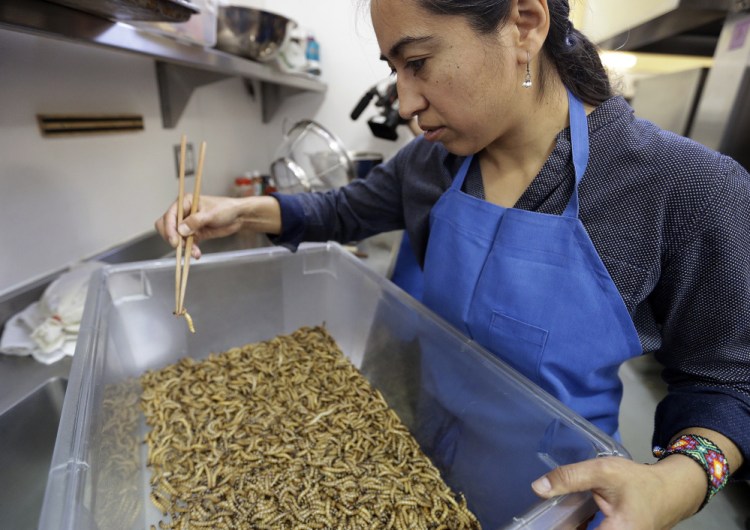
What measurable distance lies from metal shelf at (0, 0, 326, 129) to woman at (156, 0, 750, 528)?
2.17 feet

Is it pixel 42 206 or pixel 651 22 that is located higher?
pixel 651 22

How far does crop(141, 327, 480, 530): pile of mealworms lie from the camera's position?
2.87 feet

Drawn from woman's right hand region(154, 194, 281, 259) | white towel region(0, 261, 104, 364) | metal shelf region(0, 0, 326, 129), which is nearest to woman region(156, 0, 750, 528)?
woman's right hand region(154, 194, 281, 259)

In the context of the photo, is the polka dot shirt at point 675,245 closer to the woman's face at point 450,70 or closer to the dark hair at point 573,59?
the dark hair at point 573,59

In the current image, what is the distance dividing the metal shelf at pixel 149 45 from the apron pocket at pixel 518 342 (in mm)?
1084

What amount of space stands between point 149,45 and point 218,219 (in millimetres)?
479

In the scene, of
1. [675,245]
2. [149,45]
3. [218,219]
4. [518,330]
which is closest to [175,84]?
[149,45]

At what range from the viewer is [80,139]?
50.3 inches

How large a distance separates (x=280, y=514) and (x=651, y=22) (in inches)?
78.4

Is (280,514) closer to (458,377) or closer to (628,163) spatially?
(458,377)

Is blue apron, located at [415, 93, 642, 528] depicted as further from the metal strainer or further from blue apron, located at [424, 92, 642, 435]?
the metal strainer

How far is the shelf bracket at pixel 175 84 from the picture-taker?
1627 mm

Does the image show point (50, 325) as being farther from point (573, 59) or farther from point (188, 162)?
point (573, 59)

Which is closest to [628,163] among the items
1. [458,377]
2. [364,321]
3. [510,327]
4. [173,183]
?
[510,327]
